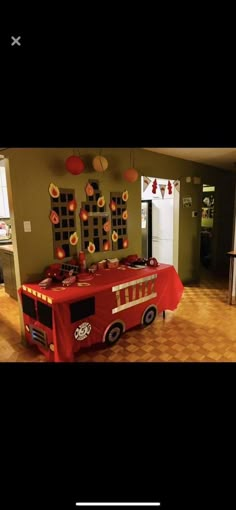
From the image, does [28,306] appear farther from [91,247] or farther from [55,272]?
[91,247]

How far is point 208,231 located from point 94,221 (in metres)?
3.91

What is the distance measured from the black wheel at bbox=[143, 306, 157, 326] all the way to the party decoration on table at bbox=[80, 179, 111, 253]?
2.92ft

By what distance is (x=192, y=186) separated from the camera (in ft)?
14.6

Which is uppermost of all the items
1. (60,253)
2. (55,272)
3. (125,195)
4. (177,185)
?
(177,185)

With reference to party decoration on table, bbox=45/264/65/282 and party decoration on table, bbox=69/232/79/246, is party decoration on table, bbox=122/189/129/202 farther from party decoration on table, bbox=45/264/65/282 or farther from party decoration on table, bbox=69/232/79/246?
party decoration on table, bbox=45/264/65/282

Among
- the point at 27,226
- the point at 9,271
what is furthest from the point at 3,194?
the point at 27,226

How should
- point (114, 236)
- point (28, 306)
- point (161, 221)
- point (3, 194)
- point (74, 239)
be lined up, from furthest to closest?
point (3, 194), point (161, 221), point (114, 236), point (74, 239), point (28, 306)

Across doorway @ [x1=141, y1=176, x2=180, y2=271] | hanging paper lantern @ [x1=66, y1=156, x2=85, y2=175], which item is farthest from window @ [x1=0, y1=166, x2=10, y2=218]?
hanging paper lantern @ [x1=66, y1=156, x2=85, y2=175]

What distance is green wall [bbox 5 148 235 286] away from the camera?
2.38 meters

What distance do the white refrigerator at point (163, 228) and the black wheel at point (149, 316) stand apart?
1762mm

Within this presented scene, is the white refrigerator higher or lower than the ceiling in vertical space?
lower

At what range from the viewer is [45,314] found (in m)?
2.11
